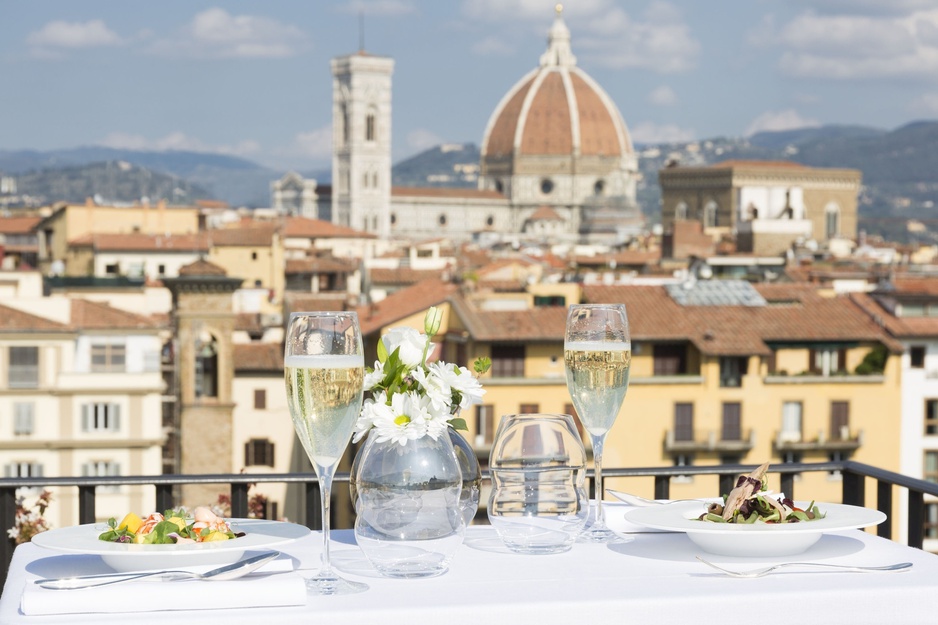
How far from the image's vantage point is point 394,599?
183 cm

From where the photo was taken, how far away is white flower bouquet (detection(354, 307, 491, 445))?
1.96 m

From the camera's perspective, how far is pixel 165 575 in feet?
6.01

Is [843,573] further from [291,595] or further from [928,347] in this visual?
[928,347]

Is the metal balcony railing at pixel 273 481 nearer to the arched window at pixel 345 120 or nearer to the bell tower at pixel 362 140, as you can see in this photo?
the bell tower at pixel 362 140

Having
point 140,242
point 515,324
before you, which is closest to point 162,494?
point 515,324

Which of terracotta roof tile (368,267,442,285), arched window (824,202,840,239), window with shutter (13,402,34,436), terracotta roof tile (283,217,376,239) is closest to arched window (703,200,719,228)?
arched window (824,202,840,239)

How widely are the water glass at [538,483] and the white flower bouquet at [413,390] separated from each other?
0.07 metres

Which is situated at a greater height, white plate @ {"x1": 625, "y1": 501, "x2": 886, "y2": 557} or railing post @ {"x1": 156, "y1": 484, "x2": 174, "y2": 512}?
white plate @ {"x1": 625, "y1": 501, "x2": 886, "y2": 557}

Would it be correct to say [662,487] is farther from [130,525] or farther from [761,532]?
[130,525]

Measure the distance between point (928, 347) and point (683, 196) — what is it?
225 ft

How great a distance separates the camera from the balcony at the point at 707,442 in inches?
787

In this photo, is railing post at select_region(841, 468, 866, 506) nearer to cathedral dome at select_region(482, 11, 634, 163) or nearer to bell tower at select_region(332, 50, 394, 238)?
bell tower at select_region(332, 50, 394, 238)

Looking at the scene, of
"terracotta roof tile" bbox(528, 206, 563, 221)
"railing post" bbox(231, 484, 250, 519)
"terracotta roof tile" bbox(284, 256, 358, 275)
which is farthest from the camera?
"terracotta roof tile" bbox(528, 206, 563, 221)

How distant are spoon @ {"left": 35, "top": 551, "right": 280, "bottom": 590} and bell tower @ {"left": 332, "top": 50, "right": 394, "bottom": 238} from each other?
304ft
